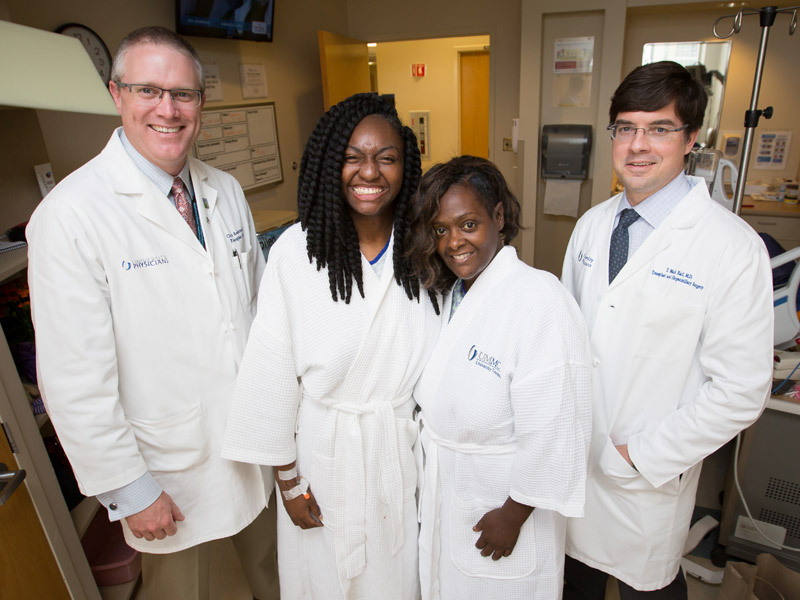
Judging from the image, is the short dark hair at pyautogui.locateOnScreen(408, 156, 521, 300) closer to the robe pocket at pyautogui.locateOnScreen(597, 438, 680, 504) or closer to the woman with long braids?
the woman with long braids

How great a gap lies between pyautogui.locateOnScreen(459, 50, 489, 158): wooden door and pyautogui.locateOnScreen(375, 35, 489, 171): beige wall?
0.95 ft

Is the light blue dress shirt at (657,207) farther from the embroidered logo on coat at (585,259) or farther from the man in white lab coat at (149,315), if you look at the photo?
the man in white lab coat at (149,315)

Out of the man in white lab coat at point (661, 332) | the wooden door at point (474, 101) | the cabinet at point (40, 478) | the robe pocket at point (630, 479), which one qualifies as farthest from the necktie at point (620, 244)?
the wooden door at point (474, 101)

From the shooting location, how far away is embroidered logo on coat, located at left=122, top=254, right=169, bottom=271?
116 centimetres

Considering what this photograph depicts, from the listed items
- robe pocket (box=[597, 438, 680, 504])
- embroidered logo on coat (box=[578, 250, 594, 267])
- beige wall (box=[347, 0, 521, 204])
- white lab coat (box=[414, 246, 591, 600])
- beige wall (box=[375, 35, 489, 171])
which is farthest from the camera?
beige wall (box=[375, 35, 489, 171])

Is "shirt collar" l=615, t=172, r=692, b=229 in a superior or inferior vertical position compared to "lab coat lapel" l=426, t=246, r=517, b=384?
superior

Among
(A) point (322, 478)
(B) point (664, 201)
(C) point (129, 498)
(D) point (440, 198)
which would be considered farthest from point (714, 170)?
(C) point (129, 498)

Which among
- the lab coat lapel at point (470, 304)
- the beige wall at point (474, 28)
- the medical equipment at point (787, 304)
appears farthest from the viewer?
the beige wall at point (474, 28)

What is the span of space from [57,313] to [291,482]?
0.64 m

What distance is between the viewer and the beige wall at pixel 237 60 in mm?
1915

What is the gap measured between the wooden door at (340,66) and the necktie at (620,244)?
99.7 inches

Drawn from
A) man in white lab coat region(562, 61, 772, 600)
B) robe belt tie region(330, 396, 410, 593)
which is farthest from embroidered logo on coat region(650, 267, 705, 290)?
robe belt tie region(330, 396, 410, 593)

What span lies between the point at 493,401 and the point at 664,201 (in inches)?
24.7

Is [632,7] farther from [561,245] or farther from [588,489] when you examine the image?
[588,489]
